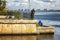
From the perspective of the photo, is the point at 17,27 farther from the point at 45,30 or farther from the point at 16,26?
the point at 45,30

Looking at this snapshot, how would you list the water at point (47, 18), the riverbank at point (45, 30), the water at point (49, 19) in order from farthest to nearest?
the water at point (47, 18) → the water at point (49, 19) → the riverbank at point (45, 30)

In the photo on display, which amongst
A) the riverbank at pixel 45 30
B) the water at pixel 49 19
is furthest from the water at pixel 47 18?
the riverbank at pixel 45 30

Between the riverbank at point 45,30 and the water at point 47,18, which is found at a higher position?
the riverbank at point 45,30

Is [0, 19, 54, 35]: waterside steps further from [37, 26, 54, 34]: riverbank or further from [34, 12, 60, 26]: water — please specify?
[34, 12, 60, 26]: water

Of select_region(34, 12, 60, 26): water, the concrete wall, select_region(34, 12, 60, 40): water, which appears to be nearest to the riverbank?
the concrete wall

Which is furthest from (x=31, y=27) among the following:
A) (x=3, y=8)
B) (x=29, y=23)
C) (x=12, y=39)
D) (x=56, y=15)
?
(x=56, y=15)

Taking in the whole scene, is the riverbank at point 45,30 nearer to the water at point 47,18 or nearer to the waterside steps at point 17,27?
the waterside steps at point 17,27

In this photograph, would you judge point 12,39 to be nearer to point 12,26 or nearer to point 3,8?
point 12,26

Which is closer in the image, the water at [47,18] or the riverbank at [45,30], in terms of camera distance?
the riverbank at [45,30]

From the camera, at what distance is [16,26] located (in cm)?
2031

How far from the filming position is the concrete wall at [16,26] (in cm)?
2020

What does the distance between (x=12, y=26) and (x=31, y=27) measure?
49.2 inches

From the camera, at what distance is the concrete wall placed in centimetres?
2020

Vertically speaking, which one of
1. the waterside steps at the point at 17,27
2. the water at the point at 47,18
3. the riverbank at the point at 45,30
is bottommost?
the water at the point at 47,18
